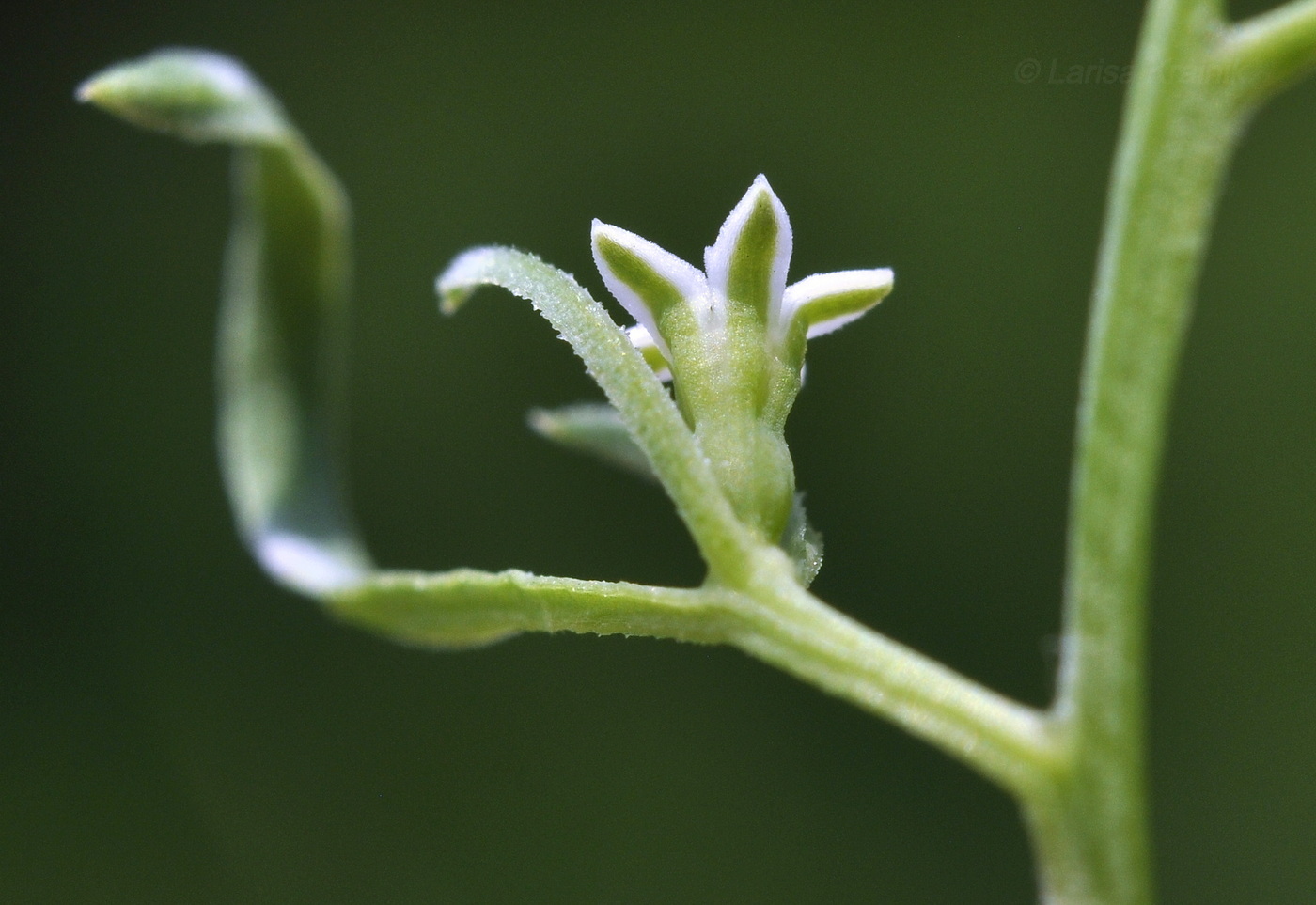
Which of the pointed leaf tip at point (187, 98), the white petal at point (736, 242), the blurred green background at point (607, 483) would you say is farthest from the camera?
the blurred green background at point (607, 483)

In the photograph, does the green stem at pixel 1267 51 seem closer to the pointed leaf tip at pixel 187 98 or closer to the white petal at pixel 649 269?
the white petal at pixel 649 269

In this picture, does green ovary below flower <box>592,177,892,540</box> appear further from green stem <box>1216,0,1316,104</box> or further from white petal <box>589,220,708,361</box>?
green stem <box>1216,0,1316,104</box>

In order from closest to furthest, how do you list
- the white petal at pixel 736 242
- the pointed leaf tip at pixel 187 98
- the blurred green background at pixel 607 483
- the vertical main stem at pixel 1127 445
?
1. the vertical main stem at pixel 1127 445
2. the white petal at pixel 736 242
3. the pointed leaf tip at pixel 187 98
4. the blurred green background at pixel 607 483

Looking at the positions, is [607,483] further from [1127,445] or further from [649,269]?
[1127,445]

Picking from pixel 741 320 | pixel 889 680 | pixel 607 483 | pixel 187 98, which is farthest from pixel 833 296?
pixel 607 483

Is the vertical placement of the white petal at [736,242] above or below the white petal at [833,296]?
above

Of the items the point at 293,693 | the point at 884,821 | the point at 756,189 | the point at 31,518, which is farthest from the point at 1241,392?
the point at 31,518

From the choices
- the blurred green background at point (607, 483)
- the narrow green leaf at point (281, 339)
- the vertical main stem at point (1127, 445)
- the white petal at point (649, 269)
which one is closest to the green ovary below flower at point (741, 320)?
the white petal at point (649, 269)
